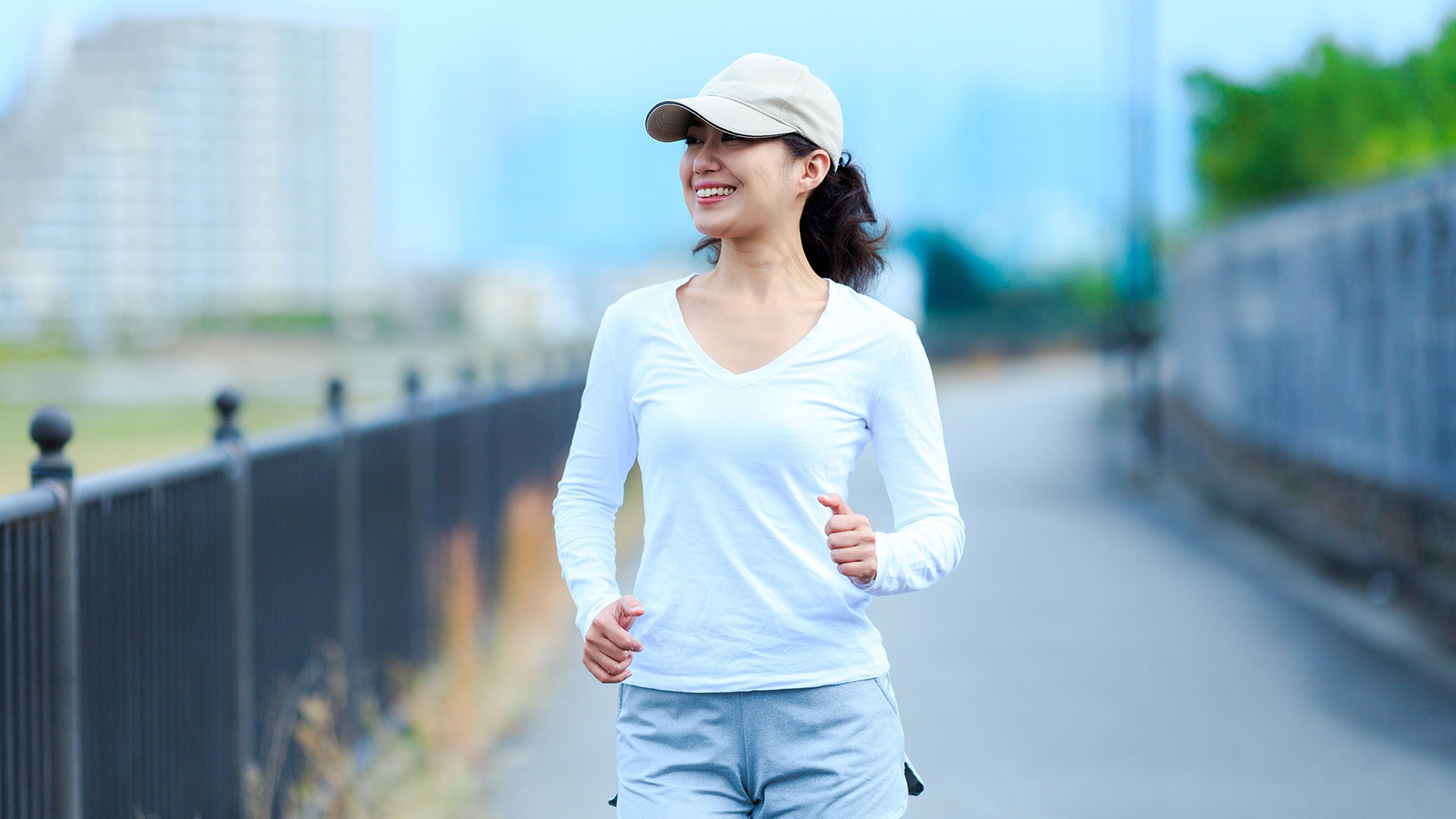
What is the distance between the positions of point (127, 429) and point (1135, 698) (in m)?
48.1

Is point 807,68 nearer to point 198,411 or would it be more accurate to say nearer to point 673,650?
point 673,650

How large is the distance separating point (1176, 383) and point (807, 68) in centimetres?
3444

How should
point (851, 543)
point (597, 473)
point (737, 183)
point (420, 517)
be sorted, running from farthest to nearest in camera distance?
point (420, 517) < point (597, 473) < point (737, 183) < point (851, 543)

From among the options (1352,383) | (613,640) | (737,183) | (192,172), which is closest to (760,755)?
(613,640)

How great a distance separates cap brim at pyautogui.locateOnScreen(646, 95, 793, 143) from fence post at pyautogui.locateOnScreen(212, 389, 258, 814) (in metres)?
2.78

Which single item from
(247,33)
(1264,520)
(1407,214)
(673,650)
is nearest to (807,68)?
(673,650)

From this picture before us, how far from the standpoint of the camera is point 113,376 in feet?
300

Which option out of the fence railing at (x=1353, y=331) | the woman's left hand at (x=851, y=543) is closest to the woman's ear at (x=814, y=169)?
the woman's left hand at (x=851, y=543)

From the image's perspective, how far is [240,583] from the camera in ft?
17.0

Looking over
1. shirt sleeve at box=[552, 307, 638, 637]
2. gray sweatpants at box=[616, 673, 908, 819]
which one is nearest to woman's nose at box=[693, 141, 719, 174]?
shirt sleeve at box=[552, 307, 638, 637]

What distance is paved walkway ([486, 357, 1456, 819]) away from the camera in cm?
662

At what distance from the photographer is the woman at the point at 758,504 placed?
8.81ft

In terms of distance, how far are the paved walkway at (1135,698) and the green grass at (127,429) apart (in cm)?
1684

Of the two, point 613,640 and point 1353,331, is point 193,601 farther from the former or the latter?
point 1353,331
